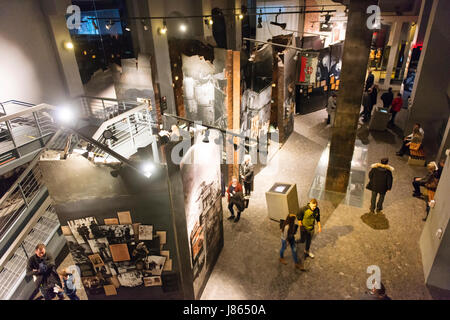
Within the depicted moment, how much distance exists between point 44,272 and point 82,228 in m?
1.32

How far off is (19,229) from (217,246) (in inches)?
152

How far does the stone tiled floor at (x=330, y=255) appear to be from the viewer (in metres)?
5.84

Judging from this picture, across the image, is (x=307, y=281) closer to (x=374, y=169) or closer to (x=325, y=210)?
(x=325, y=210)

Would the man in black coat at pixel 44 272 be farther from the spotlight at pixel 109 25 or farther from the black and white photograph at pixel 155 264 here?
the spotlight at pixel 109 25

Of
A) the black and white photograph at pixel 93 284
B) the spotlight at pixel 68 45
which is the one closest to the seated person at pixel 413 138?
the black and white photograph at pixel 93 284

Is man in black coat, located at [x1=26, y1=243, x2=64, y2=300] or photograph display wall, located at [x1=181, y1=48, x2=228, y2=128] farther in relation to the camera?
photograph display wall, located at [x1=181, y1=48, x2=228, y2=128]

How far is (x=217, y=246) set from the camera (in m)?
6.57

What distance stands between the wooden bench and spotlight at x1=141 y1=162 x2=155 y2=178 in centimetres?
920

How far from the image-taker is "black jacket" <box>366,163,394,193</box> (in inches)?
287

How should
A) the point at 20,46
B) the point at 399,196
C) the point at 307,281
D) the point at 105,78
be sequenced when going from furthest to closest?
the point at 105,78, the point at 399,196, the point at 20,46, the point at 307,281

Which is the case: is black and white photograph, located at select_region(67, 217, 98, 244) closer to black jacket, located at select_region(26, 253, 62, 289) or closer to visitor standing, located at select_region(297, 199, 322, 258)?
black jacket, located at select_region(26, 253, 62, 289)

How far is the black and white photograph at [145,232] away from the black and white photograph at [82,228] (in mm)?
736

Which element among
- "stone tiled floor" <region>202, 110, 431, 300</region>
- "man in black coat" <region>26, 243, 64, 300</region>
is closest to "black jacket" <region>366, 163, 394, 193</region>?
"stone tiled floor" <region>202, 110, 431, 300</region>
